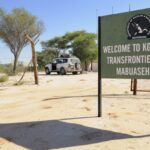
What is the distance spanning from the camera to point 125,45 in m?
9.27

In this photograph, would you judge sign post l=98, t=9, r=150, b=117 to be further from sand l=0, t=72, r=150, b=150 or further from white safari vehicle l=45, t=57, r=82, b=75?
white safari vehicle l=45, t=57, r=82, b=75

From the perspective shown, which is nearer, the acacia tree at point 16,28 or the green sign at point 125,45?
the green sign at point 125,45

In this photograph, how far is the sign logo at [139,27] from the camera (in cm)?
873

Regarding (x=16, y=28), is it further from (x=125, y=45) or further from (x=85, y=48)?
(x=125, y=45)

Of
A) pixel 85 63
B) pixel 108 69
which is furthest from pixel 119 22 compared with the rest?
pixel 85 63

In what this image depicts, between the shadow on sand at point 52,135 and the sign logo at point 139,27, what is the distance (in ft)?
7.12

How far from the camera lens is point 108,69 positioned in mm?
9711

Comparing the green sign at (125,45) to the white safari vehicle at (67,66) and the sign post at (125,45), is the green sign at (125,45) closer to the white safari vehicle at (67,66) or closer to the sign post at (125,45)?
the sign post at (125,45)

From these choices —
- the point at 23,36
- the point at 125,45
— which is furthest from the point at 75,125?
the point at 23,36

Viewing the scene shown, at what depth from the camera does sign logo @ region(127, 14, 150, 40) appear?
8727 mm

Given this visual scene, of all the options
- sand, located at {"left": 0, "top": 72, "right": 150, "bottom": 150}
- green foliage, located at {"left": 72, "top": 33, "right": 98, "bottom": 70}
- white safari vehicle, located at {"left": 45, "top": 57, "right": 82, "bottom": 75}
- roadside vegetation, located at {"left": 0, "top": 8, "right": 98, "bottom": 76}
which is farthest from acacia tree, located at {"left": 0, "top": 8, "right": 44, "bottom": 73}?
sand, located at {"left": 0, "top": 72, "right": 150, "bottom": 150}

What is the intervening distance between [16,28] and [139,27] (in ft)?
161

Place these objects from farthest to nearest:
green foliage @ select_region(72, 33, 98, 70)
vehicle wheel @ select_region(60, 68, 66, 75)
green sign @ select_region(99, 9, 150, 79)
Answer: green foliage @ select_region(72, 33, 98, 70) < vehicle wheel @ select_region(60, 68, 66, 75) < green sign @ select_region(99, 9, 150, 79)

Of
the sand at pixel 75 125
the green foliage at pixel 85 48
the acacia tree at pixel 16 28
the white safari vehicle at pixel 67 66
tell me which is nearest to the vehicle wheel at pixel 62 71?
the white safari vehicle at pixel 67 66
